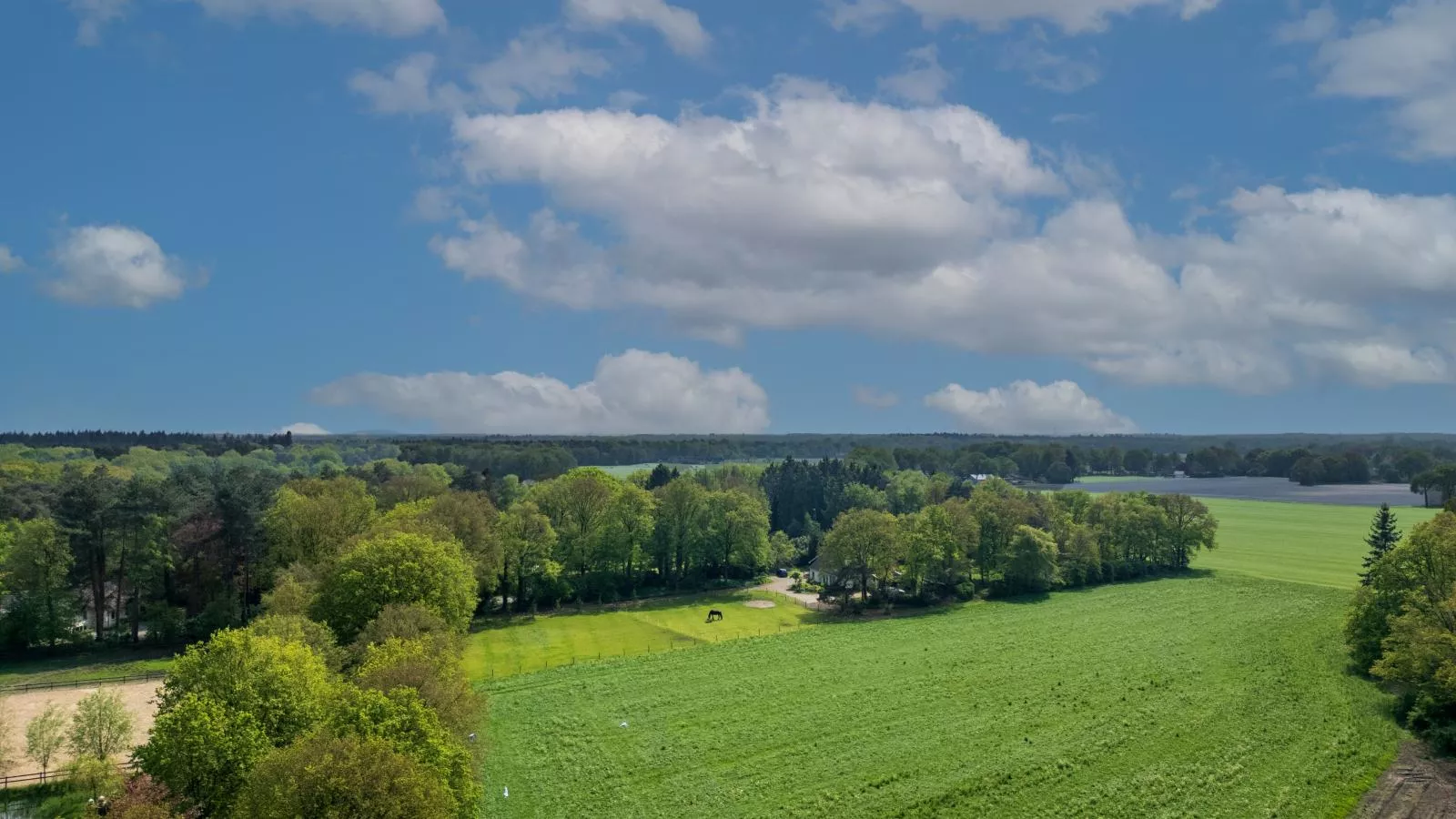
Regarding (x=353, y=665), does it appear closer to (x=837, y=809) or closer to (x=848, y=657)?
(x=837, y=809)

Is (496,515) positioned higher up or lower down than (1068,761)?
higher up

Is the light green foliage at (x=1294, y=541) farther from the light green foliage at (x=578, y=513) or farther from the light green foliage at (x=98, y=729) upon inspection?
the light green foliage at (x=98, y=729)

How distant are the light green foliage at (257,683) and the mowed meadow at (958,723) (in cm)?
799

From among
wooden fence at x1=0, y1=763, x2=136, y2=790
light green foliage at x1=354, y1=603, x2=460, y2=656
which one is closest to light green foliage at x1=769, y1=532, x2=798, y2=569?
light green foliage at x1=354, y1=603, x2=460, y2=656

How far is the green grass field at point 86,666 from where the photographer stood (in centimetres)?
4888

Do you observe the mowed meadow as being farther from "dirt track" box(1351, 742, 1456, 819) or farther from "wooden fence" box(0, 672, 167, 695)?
"wooden fence" box(0, 672, 167, 695)

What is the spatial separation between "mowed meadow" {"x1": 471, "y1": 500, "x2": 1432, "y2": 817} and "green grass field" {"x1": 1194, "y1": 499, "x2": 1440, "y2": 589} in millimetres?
24323

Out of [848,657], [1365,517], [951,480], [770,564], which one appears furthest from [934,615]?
[1365,517]

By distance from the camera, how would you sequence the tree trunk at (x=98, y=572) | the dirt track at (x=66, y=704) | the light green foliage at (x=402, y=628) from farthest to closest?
the tree trunk at (x=98, y=572)
the light green foliage at (x=402, y=628)
the dirt track at (x=66, y=704)

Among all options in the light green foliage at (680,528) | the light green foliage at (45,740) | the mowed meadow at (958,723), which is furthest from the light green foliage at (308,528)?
the light green foliage at (680,528)

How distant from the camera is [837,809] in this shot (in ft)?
96.6

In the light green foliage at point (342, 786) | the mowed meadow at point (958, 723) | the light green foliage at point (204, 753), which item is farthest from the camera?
the mowed meadow at point (958, 723)

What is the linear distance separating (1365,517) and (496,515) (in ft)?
440

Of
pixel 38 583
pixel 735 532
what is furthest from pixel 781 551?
pixel 38 583
